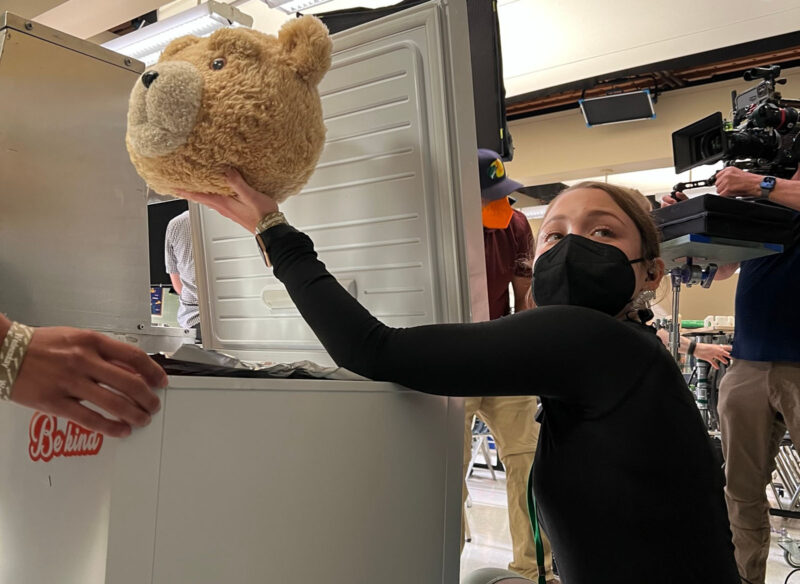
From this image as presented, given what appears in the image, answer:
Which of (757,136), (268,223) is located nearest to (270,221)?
(268,223)

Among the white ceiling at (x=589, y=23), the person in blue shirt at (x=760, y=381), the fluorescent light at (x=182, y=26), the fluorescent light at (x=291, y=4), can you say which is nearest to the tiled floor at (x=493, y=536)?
the person in blue shirt at (x=760, y=381)

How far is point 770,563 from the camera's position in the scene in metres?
2.73

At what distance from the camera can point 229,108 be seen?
0.85 meters

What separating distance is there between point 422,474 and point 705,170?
7621 millimetres

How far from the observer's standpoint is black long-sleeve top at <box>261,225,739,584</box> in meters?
0.79

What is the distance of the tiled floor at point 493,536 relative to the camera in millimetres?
2655

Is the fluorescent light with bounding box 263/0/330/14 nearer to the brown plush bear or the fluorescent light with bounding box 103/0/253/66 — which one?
the fluorescent light with bounding box 103/0/253/66

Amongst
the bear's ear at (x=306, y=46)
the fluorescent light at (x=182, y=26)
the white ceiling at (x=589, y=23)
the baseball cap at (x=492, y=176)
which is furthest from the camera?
the white ceiling at (x=589, y=23)

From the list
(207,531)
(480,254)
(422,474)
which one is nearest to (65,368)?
(207,531)

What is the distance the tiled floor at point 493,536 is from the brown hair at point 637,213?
187cm

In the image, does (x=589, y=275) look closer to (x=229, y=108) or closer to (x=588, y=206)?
(x=588, y=206)

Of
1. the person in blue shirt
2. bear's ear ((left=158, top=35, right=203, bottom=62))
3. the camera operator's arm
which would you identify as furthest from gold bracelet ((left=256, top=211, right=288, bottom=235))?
the camera operator's arm

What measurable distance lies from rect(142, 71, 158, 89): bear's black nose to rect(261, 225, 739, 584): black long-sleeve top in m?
0.36

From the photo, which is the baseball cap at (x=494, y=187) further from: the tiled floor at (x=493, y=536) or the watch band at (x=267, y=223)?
the tiled floor at (x=493, y=536)
